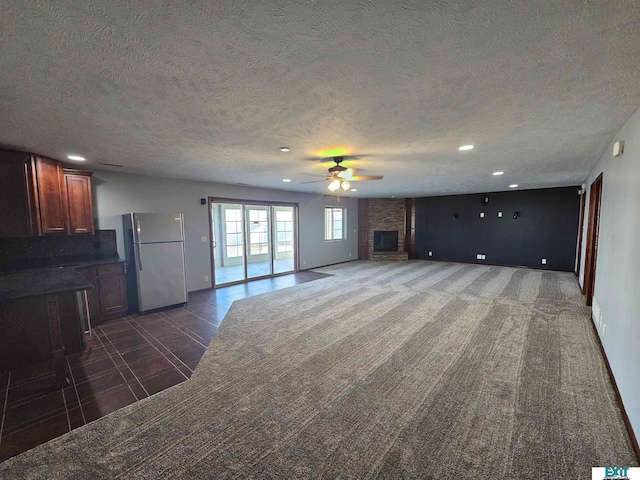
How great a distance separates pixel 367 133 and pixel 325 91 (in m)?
0.97

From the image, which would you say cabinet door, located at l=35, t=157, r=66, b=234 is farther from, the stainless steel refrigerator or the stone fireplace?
the stone fireplace

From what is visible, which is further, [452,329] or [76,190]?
[76,190]

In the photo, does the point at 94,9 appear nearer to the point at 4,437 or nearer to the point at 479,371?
the point at 4,437

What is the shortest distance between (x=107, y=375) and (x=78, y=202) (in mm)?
2778

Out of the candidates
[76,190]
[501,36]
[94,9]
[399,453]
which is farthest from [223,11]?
[76,190]

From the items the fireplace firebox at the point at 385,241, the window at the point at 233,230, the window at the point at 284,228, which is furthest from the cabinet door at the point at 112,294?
the fireplace firebox at the point at 385,241

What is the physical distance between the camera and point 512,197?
315 inches

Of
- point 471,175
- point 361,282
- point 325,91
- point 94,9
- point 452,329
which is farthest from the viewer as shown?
point 361,282

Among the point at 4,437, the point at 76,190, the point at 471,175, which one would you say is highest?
the point at 471,175

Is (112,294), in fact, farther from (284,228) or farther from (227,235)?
(284,228)

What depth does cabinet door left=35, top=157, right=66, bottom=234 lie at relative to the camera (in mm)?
3463

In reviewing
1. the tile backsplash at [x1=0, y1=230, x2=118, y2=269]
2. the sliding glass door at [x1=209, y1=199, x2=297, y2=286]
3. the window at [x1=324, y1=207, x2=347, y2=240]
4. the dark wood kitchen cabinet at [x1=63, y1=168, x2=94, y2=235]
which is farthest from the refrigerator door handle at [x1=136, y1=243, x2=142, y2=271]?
the window at [x1=324, y1=207, x2=347, y2=240]

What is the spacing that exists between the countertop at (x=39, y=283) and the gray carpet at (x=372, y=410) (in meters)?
1.27

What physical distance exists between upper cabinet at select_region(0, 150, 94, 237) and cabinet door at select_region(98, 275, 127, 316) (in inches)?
31.8
